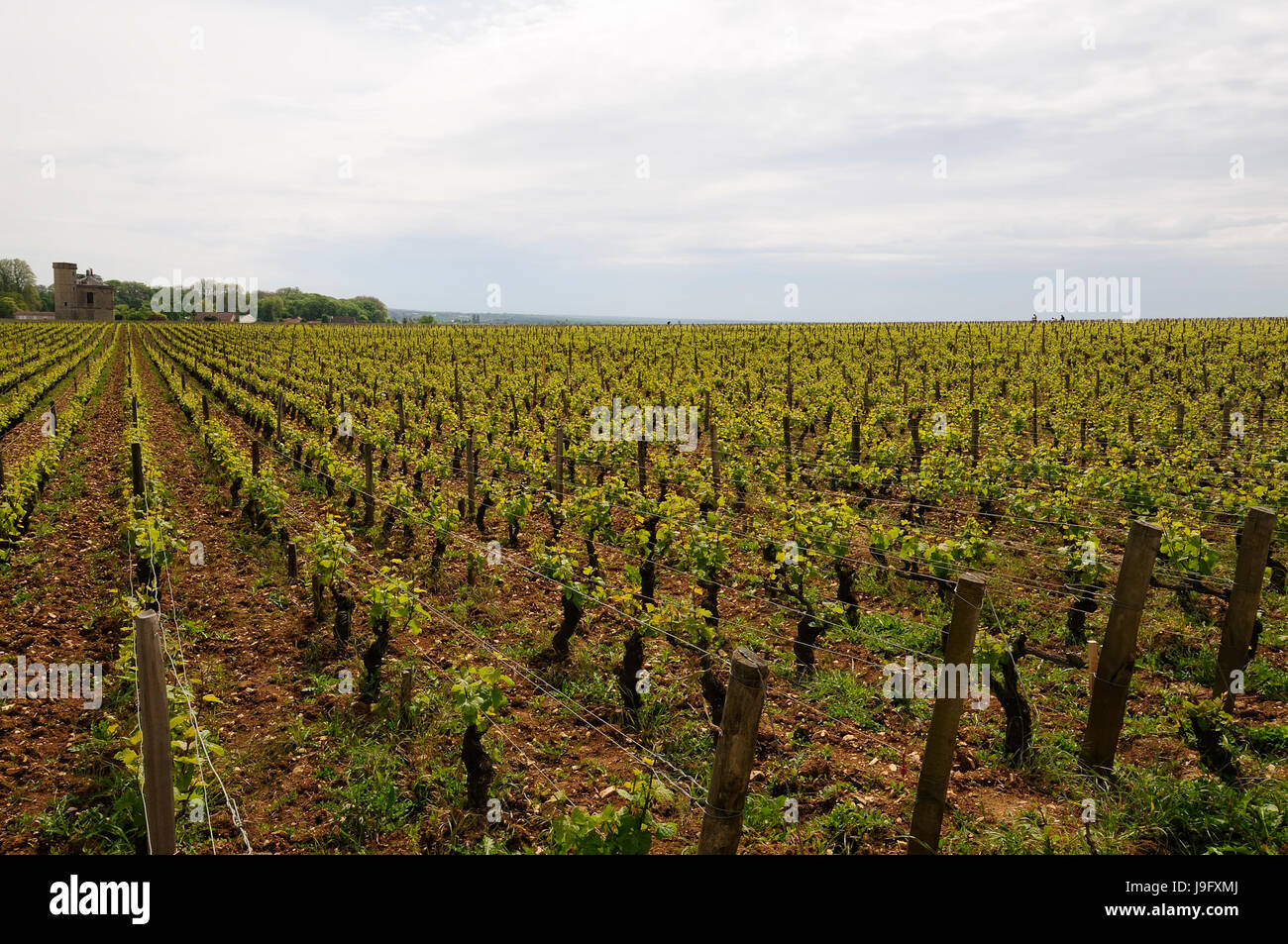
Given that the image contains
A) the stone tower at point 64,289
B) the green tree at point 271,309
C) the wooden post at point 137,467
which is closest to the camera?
the wooden post at point 137,467

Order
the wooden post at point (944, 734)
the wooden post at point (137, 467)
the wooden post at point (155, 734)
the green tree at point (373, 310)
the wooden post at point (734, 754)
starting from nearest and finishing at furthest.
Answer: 1. the wooden post at point (734, 754)
2. the wooden post at point (155, 734)
3. the wooden post at point (944, 734)
4. the wooden post at point (137, 467)
5. the green tree at point (373, 310)

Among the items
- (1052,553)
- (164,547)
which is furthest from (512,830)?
(1052,553)

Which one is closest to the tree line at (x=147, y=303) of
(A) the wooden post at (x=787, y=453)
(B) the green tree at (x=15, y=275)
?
(B) the green tree at (x=15, y=275)

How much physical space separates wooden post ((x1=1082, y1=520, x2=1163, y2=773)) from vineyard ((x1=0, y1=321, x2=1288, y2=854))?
0.02 metres

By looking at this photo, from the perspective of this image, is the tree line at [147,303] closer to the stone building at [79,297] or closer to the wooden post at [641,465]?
the stone building at [79,297]

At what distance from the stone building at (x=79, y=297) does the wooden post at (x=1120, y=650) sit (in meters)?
154

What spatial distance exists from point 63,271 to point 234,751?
161458 millimetres

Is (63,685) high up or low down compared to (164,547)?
down

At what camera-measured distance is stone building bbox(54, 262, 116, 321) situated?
124875 mm

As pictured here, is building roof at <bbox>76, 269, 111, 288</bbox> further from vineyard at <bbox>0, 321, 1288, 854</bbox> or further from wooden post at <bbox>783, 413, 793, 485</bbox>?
wooden post at <bbox>783, 413, 793, 485</bbox>

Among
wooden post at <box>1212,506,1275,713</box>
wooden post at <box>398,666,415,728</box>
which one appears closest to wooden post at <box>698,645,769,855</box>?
wooden post at <box>1212,506,1275,713</box>

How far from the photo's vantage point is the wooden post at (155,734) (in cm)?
356
